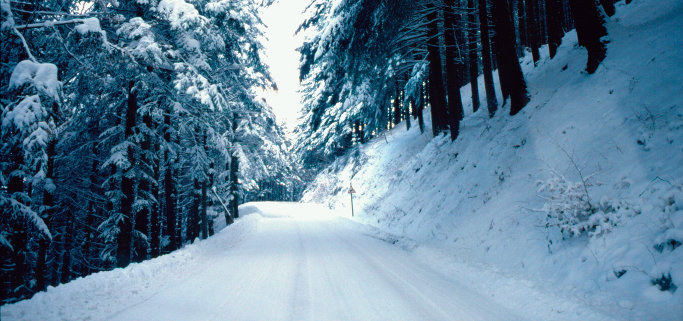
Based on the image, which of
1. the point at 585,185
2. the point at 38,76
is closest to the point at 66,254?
the point at 38,76

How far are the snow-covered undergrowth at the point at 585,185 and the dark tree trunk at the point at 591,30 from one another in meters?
0.30

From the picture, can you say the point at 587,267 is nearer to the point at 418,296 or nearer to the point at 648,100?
the point at 418,296

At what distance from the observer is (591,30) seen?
914cm

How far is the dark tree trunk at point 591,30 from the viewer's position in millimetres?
9117

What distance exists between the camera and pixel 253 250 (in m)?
10.2

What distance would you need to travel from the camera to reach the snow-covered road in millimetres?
4527

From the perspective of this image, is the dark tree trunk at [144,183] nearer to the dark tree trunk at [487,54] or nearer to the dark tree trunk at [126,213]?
the dark tree trunk at [126,213]

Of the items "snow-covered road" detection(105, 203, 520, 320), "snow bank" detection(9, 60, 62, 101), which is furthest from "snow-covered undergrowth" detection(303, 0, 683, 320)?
"snow bank" detection(9, 60, 62, 101)

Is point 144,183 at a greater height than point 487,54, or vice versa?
point 487,54

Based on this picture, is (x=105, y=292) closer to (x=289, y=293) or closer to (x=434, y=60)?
(x=289, y=293)

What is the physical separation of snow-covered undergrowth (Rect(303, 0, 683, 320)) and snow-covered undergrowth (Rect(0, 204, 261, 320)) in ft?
20.4

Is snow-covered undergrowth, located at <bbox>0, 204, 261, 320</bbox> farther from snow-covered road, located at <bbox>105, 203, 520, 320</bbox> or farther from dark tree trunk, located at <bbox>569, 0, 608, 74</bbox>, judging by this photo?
dark tree trunk, located at <bbox>569, 0, 608, 74</bbox>

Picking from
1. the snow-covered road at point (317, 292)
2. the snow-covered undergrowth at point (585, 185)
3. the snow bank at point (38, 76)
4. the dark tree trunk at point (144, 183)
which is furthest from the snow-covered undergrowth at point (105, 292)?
the snow-covered undergrowth at point (585, 185)

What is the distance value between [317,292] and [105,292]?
150 inches
